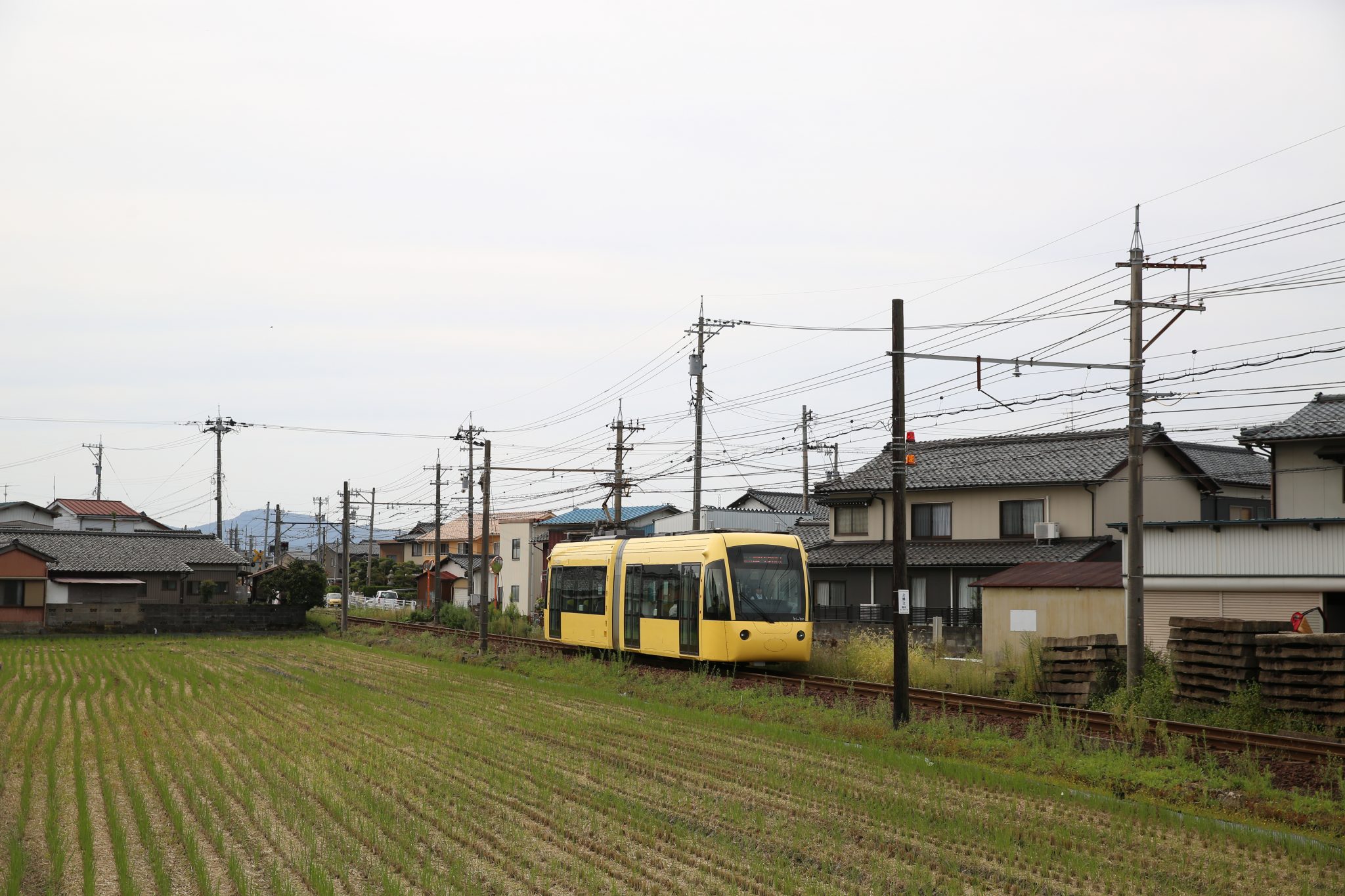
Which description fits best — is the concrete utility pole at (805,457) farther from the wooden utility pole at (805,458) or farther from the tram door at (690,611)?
the tram door at (690,611)

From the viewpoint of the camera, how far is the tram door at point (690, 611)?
2319 cm

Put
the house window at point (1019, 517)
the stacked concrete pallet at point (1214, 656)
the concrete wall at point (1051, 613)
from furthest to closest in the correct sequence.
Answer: the house window at point (1019, 517), the concrete wall at point (1051, 613), the stacked concrete pallet at point (1214, 656)

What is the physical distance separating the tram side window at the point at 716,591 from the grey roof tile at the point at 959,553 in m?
14.9

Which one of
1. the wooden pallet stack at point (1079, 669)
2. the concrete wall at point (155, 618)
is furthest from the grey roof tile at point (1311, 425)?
the concrete wall at point (155, 618)

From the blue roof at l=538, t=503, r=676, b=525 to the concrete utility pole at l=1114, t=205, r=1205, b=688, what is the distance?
40.8 m

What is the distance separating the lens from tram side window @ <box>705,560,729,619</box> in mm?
22641

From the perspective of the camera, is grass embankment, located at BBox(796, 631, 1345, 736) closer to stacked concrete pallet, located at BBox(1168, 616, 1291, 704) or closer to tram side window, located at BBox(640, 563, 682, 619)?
stacked concrete pallet, located at BBox(1168, 616, 1291, 704)

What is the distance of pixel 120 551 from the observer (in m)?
51.1

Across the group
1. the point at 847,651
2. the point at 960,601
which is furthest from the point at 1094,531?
the point at 847,651

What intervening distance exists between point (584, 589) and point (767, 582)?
799 cm

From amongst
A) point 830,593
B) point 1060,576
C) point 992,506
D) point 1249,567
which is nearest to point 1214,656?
point 1249,567

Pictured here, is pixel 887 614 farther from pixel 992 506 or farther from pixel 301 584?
pixel 301 584

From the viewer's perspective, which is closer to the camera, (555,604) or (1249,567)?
(1249,567)

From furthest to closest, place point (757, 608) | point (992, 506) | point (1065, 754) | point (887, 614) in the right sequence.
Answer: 1. point (887, 614)
2. point (992, 506)
3. point (757, 608)
4. point (1065, 754)
